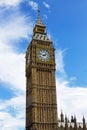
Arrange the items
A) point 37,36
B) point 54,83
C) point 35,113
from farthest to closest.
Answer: point 37,36 → point 54,83 → point 35,113

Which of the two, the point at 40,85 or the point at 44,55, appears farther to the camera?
the point at 44,55

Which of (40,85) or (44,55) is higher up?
(44,55)

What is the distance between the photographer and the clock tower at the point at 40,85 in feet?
229

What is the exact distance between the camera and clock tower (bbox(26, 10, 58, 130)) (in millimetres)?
69812

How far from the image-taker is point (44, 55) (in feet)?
253

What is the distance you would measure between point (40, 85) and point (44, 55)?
29.2 feet

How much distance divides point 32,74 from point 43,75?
10.2 feet

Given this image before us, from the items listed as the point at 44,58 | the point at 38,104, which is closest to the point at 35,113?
the point at 38,104

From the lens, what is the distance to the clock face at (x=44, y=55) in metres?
76.8

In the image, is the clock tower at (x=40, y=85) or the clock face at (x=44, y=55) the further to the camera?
the clock face at (x=44, y=55)

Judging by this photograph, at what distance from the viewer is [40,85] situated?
73500mm

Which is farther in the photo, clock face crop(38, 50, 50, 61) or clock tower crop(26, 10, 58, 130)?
clock face crop(38, 50, 50, 61)

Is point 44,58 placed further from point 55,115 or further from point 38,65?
point 55,115

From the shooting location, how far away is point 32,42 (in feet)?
257
